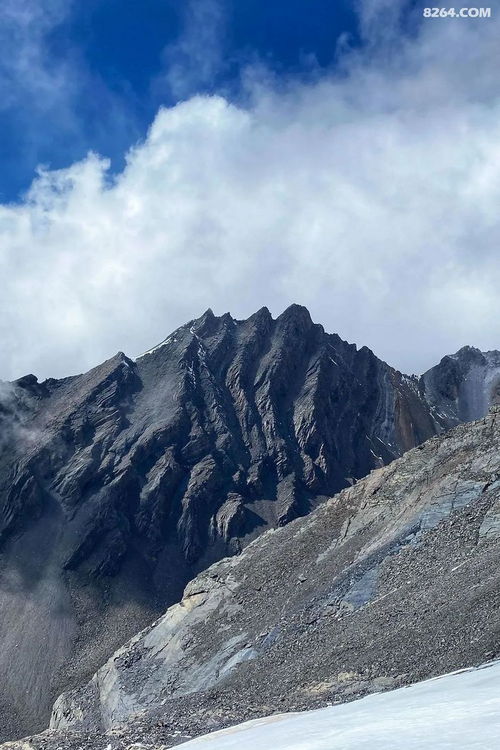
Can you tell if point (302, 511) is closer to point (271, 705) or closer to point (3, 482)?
point (3, 482)

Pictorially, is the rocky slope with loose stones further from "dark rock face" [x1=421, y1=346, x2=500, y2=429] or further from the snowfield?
"dark rock face" [x1=421, y1=346, x2=500, y2=429]

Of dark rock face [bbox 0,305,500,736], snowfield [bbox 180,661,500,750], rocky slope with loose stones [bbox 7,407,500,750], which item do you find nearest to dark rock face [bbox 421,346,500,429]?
dark rock face [bbox 0,305,500,736]

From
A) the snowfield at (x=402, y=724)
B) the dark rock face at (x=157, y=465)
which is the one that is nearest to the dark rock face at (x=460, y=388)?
the dark rock face at (x=157, y=465)

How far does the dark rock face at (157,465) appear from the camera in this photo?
9500cm

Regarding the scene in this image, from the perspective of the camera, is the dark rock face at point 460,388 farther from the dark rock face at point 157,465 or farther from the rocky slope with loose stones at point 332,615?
the rocky slope with loose stones at point 332,615

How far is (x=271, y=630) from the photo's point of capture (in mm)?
53438

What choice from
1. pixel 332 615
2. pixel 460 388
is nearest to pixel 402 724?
pixel 332 615

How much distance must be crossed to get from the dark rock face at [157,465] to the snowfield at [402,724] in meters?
64.3

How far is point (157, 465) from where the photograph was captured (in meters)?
122

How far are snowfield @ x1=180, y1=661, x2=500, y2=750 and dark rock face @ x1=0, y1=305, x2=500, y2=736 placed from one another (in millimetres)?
64262

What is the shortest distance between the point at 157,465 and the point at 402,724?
348 feet

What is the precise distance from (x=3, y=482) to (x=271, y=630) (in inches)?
2943

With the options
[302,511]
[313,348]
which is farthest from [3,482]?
[313,348]

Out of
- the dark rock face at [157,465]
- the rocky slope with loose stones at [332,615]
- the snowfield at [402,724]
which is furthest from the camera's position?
the dark rock face at [157,465]
